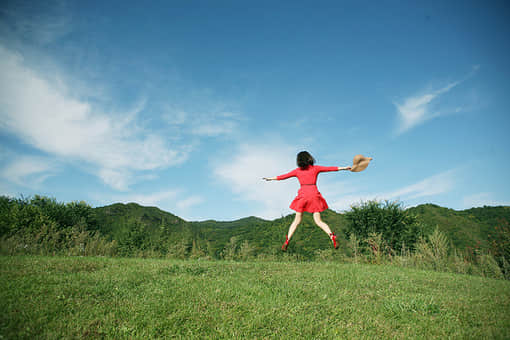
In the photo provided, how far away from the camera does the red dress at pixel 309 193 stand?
4.89 meters

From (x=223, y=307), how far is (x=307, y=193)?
2555 millimetres

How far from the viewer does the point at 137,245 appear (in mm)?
16562

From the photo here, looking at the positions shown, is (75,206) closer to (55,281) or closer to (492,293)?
(55,281)

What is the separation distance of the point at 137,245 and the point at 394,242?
51.4 feet

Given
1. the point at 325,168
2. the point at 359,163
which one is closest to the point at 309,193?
the point at 325,168

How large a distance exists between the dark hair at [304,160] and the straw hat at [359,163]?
2.54 ft

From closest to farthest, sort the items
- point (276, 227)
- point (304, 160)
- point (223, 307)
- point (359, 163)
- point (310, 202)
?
point (223, 307)
point (359, 163)
point (310, 202)
point (304, 160)
point (276, 227)

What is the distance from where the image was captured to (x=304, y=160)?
5094mm

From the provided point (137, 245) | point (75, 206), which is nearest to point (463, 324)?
point (137, 245)

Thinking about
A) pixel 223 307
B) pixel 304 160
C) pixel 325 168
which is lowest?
pixel 223 307

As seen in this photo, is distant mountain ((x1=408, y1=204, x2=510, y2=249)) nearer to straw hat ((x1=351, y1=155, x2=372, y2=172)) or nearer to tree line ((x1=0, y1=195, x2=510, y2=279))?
tree line ((x1=0, y1=195, x2=510, y2=279))

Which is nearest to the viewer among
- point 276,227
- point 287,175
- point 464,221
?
point 287,175

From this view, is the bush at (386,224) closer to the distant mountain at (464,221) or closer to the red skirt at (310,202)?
the distant mountain at (464,221)

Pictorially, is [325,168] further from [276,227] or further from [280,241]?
[276,227]
